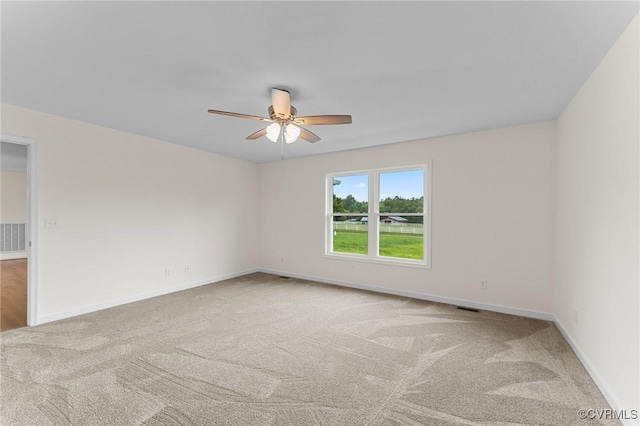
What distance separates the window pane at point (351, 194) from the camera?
16.6ft

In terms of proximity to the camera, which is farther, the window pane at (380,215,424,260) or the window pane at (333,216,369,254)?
the window pane at (333,216,369,254)

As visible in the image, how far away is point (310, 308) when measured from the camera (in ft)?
12.7

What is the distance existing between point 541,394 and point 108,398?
10.1ft

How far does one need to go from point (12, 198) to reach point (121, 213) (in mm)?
6386

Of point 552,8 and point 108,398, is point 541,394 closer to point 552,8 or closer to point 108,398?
point 552,8

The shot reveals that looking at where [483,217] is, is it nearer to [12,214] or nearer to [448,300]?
[448,300]

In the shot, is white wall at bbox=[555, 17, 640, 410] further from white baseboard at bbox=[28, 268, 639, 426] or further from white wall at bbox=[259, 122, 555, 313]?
white wall at bbox=[259, 122, 555, 313]

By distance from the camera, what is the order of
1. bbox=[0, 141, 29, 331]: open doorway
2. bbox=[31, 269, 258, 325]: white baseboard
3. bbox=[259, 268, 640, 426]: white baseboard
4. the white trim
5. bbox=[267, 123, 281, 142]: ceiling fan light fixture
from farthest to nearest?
bbox=[0, 141, 29, 331]: open doorway < bbox=[31, 269, 258, 325]: white baseboard < bbox=[267, 123, 281, 142]: ceiling fan light fixture < bbox=[259, 268, 640, 426]: white baseboard < the white trim

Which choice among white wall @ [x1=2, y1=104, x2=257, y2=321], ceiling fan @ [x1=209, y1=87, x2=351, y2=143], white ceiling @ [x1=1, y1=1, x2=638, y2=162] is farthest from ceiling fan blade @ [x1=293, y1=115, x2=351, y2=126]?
white wall @ [x1=2, y1=104, x2=257, y2=321]

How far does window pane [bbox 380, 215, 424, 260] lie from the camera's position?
4443 mm

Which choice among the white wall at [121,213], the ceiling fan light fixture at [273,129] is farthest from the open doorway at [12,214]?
the ceiling fan light fixture at [273,129]

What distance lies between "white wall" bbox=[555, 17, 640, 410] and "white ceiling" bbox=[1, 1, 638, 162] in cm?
26

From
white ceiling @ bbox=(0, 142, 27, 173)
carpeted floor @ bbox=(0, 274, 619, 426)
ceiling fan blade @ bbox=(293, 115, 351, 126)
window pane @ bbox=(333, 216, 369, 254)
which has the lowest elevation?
carpeted floor @ bbox=(0, 274, 619, 426)

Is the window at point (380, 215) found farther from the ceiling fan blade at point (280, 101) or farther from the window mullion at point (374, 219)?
the ceiling fan blade at point (280, 101)
